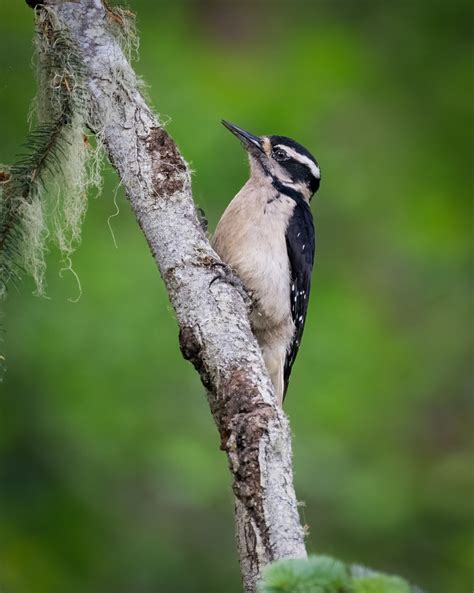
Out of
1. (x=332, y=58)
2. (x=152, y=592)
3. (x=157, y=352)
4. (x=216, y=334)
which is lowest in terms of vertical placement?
(x=216, y=334)

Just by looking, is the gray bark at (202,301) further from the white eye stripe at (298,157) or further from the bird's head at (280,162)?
the white eye stripe at (298,157)

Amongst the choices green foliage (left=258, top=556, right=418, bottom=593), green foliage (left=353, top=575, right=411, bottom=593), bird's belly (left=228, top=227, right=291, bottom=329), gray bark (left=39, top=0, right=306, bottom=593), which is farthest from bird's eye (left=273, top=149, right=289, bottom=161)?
green foliage (left=353, top=575, right=411, bottom=593)

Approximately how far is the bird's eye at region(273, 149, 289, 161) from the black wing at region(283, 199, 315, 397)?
26cm

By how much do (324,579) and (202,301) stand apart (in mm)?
1596

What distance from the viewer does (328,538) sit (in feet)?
29.7

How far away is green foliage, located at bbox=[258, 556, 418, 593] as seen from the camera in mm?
2568

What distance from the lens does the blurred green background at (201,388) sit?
8.55m

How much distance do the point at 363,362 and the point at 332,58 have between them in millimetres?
4314

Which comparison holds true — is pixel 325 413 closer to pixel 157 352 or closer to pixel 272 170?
pixel 157 352

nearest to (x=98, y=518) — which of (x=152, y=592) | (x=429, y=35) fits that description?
(x=152, y=592)

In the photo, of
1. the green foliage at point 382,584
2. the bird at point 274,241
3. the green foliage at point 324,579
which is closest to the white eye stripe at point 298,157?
the bird at point 274,241

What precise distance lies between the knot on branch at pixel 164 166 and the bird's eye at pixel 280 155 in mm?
2089

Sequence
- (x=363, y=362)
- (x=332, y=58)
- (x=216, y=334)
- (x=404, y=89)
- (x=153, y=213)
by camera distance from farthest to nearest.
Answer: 1. (x=404, y=89)
2. (x=332, y=58)
3. (x=363, y=362)
4. (x=153, y=213)
5. (x=216, y=334)

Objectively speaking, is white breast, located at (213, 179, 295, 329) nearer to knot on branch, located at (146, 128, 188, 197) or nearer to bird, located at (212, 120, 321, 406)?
bird, located at (212, 120, 321, 406)
